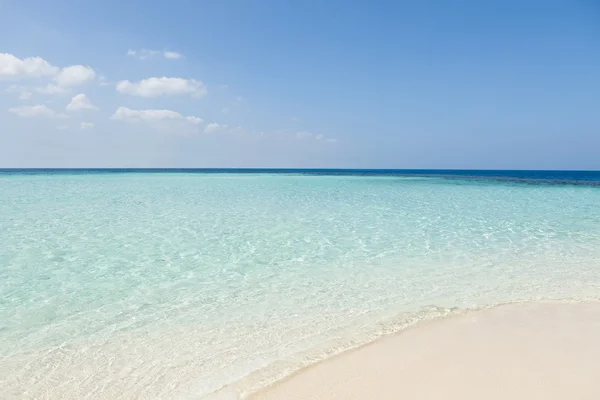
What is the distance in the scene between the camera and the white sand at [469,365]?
232 cm

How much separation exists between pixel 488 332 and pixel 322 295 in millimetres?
1680

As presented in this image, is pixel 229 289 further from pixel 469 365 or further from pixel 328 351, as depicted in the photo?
pixel 469 365

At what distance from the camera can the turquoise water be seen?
2664 millimetres

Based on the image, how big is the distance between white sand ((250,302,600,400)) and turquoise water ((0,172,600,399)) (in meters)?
0.25

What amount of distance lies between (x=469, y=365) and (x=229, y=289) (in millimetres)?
2648

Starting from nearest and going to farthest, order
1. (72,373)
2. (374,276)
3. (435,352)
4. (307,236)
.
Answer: (72,373) → (435,352) → (374,276) → (307,236)

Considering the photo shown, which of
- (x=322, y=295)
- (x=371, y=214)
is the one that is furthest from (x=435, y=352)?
(x=371, y=214)

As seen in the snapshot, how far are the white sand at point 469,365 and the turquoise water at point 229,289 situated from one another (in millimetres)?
252

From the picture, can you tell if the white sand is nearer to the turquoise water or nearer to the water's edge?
the water's edge

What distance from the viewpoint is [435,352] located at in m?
2.84

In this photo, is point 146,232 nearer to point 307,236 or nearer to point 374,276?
point 307,236

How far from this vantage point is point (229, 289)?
14.1 feet

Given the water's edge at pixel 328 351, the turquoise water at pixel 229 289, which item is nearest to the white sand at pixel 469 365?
the water's edge at pixel 328 351

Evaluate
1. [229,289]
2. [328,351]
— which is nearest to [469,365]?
[328,351]
